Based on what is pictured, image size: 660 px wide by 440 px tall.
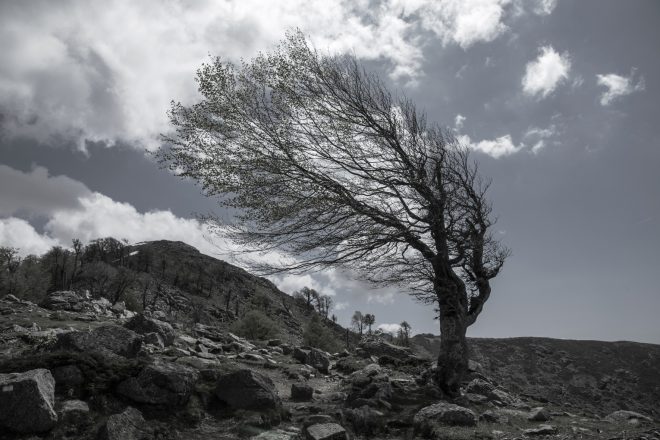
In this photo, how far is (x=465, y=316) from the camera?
12.8 meters

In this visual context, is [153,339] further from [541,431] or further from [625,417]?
[625,417]

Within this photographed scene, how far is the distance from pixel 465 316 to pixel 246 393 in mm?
7700

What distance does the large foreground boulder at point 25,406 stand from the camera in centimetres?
556

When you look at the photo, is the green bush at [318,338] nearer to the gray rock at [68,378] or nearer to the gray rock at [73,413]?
the gray rock at [68,378]

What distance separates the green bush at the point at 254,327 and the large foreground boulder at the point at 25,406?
22.3m

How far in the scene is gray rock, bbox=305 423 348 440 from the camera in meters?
6.55

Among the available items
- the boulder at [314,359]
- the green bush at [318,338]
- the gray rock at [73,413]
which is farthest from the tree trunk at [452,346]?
the green bush at [318,338]

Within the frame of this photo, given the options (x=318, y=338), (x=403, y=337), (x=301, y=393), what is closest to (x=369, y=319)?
(x=403, y=337)

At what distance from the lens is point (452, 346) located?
12.1m

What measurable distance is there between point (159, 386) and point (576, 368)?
303 ft

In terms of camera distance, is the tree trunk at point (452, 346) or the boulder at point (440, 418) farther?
the tree trunk at point (452, 346)

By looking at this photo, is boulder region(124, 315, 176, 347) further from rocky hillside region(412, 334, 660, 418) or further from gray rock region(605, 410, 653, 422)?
rocky hillside region(412, 334, 660, 418)

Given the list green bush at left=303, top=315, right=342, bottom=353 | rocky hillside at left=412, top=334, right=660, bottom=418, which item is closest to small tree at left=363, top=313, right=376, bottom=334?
rocky hillside at left=412, top=334, right=660, bottom=418

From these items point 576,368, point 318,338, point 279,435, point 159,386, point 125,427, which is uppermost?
point 159,386
